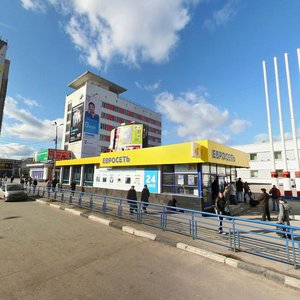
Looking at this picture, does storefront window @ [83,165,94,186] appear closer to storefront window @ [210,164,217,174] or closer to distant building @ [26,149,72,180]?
storefront window @ [210,164,217,174]

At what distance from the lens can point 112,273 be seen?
4.96m

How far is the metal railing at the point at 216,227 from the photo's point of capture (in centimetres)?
580

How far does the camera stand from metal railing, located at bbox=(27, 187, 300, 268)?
19.0ft

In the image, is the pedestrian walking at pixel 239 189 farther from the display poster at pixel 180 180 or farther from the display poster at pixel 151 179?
the display poster at pixel 151 179

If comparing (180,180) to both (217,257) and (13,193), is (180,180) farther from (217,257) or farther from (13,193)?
(13,193)

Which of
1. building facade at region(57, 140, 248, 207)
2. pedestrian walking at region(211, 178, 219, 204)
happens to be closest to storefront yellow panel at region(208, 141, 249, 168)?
building facade at region(57, 140, 248, 207)

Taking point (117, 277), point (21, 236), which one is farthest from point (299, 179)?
point (21, 236)

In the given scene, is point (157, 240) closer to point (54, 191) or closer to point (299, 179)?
point (54, 191)

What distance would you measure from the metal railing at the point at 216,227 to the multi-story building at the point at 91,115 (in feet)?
113

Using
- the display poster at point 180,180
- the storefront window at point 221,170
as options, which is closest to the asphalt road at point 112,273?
the display poster at point 180,180

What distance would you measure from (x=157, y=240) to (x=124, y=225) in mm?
2280

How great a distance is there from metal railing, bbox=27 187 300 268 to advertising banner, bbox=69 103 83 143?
1396 inches

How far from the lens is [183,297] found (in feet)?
13.3

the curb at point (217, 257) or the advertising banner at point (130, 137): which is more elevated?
the advertising banner at point (130, 137)
